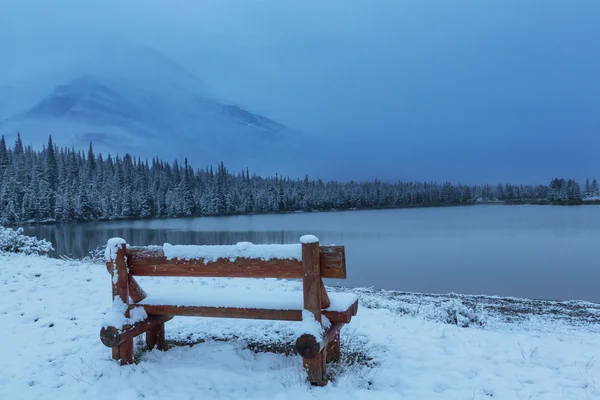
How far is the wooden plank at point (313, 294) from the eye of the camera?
406cm

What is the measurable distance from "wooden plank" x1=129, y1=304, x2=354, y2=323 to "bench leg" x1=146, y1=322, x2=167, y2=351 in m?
0.47

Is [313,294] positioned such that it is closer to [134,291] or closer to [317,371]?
[317,371]

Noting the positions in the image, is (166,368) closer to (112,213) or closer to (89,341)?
(89,341)

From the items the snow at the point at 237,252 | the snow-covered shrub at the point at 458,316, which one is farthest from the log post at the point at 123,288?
the snow-covered shrub at the point at 458,316

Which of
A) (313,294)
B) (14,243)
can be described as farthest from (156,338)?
(14,243)

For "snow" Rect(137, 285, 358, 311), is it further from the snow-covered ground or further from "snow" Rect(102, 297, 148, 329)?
the snow-covered ground

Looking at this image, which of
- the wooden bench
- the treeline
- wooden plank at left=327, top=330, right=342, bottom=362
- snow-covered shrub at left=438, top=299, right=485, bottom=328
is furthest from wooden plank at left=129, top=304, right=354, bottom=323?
the treeline

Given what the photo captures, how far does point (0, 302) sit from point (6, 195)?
82016mm

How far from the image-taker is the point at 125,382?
434 cm

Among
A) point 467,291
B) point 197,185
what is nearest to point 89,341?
point 467,291

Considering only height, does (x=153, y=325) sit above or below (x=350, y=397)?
above

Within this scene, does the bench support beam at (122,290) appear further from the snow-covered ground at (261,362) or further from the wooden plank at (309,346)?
the wooden plank at (309,346)

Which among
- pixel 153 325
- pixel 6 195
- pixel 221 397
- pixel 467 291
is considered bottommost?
pixel 467 291

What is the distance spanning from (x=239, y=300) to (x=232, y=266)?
56cm
